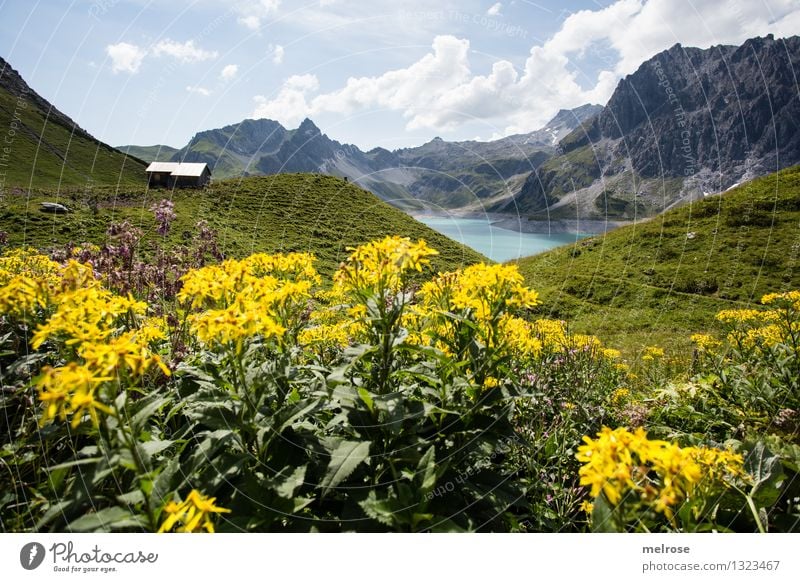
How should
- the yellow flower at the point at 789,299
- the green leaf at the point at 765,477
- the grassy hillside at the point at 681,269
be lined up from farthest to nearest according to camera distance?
the grassy hillside at the point at 681,269, the yellow flower at the point at 789,299, the green leaf at the point at 765,477

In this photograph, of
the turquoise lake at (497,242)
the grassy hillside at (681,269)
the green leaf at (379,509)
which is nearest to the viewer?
the green leaf at (379,509)

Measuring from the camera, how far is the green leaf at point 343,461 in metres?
2.49

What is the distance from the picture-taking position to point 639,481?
2041 millimetres

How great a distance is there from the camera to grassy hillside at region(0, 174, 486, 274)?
32.9 metres

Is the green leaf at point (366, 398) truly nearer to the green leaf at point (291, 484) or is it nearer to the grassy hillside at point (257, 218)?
the green leaf at point (291, 484)

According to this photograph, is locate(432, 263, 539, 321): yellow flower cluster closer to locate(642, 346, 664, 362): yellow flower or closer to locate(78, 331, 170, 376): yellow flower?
locate(78, 331, 170, 376): yellow flower

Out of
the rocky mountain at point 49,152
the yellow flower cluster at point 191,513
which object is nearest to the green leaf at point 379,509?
the yellow flower cluster at point 191,513

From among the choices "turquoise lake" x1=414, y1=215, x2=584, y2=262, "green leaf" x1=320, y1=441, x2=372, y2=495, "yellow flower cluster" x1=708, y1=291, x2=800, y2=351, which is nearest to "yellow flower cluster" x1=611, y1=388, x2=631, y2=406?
"yellow flower cluster" x1=708, y1=291, x2=800, y2=351

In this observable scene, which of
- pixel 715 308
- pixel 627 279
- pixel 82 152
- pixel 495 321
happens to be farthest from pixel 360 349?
pixel 82 152

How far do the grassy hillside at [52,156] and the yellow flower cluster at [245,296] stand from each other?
121 meters

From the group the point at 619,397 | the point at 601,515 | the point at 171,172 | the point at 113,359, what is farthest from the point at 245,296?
the point at 171,172

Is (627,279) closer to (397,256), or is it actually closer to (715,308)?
(715,308)

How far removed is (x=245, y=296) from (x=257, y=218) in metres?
49.1

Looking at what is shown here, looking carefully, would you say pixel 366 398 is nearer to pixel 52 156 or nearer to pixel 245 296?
pixel 245 296
